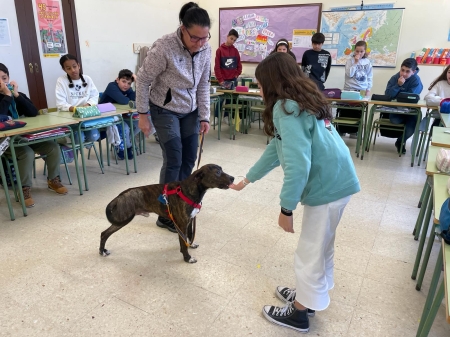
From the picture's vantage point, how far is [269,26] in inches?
258

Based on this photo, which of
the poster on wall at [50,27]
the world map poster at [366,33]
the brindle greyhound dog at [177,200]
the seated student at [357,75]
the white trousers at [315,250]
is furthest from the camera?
the world map poster at [366,33]

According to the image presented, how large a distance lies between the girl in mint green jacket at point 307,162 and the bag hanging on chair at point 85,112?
224cm

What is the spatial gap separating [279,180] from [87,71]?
12.3 ft

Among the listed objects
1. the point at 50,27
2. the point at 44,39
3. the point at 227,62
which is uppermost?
the point at 50,27

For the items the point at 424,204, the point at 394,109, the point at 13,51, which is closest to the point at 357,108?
the point at 394,109

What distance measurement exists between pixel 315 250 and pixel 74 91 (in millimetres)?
3206

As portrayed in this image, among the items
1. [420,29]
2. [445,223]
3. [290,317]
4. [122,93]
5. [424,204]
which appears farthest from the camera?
[420,29]

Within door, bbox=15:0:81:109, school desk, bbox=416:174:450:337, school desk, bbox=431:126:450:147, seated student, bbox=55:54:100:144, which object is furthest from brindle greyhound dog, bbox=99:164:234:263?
door, bbox=15:0:81:109

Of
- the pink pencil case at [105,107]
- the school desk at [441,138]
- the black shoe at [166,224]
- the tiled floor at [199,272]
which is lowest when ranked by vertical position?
the tiled floor at [199,272]

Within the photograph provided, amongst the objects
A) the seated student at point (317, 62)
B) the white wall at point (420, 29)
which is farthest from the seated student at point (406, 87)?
the white wall at point (420, 29)

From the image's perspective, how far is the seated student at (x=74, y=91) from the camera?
3.45m

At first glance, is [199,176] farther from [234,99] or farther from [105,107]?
[234,99]

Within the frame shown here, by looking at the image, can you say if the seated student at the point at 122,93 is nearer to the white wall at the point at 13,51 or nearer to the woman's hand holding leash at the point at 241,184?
the white wall at the point at 13,51

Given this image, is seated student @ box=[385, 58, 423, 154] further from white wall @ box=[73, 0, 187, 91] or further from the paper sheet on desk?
white wall @ box=[73, 0, 187, 91]
